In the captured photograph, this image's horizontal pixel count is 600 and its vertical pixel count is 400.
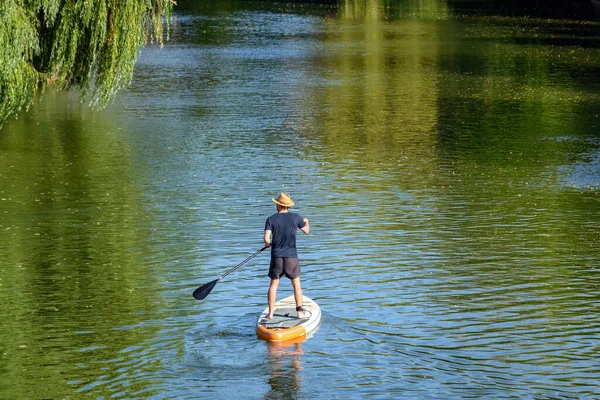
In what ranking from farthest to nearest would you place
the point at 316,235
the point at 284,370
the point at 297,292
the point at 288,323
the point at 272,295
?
the point at 316,235, the point at 297,292, the point at 272,295, the point at 288,323, the point at 284,370

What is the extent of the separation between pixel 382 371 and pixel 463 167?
15.8 m

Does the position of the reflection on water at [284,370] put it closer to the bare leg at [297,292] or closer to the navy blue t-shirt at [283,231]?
the bare leg at [297,292]

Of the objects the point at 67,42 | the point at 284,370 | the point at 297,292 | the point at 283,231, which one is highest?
the point at 67,42

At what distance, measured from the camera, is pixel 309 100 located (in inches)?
1628

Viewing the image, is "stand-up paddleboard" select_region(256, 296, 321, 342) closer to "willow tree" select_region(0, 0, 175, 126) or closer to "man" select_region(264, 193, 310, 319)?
"man" select_region(264, 193, 310, 319)

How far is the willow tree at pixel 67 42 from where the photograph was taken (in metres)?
21.2

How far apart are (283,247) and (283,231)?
0.76 feet

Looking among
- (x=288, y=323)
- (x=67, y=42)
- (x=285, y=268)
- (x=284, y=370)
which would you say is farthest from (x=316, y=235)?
(x=284, y=370)

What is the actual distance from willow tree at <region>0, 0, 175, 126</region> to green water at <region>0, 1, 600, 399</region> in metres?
2.63

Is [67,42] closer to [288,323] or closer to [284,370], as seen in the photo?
Answer: [288,323]

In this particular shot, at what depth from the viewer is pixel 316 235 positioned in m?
21.4

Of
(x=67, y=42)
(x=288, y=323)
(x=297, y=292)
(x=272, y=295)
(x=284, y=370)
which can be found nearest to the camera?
(x=284, y=370)

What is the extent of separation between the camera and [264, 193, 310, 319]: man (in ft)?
49.9

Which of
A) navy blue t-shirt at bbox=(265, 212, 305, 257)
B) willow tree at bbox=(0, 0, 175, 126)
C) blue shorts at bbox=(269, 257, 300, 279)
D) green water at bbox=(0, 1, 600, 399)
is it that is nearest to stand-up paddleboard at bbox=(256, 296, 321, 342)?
green water at bbox=(0, 1, 600, 399)
